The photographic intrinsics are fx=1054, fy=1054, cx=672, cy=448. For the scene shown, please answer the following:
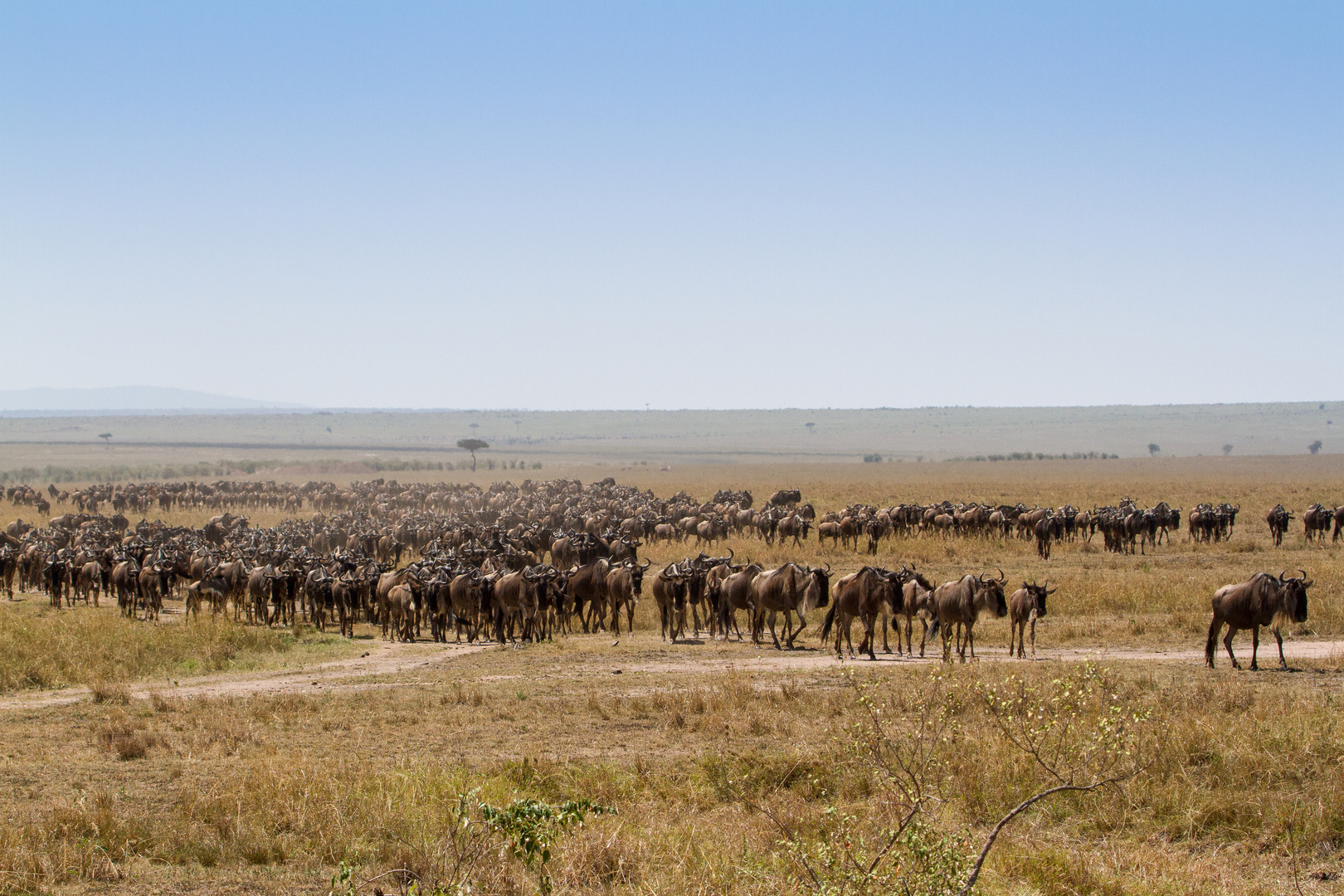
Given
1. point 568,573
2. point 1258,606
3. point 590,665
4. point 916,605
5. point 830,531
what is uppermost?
point 1258,606

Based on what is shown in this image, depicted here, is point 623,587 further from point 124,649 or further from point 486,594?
point 124,649

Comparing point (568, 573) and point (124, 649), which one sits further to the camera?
point (568, 573)

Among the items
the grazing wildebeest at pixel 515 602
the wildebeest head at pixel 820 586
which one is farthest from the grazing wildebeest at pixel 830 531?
the wildebeest head at pixel 820 586

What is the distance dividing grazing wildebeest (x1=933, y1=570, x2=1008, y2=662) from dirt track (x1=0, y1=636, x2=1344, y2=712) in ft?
1.71

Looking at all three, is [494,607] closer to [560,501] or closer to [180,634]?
[180,634]

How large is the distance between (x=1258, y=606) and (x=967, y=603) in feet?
12.5

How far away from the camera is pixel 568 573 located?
2234cm

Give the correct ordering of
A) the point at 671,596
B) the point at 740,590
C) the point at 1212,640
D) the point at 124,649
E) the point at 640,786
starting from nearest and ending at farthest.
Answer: the point at 640,786 → the point at 1212,640 → the point at 124,649 → the point at 740,590 → the point at 671,596

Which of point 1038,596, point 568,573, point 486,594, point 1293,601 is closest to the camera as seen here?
point 1293,601

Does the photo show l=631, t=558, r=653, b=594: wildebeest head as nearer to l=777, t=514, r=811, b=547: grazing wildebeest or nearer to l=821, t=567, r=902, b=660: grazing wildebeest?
l=821, t=567, r=902, b=660: grazing wildebeest

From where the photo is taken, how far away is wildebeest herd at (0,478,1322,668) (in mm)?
16703

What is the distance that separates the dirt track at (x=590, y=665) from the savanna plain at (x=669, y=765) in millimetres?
98

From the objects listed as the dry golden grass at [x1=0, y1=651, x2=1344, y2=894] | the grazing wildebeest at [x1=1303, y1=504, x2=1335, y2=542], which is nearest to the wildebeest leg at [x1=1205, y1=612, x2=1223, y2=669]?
the dry golden grass at [x1=0, y1=651, x2=1344, y2=894]

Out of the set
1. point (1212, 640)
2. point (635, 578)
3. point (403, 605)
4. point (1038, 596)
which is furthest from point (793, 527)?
point (1212, 640)
